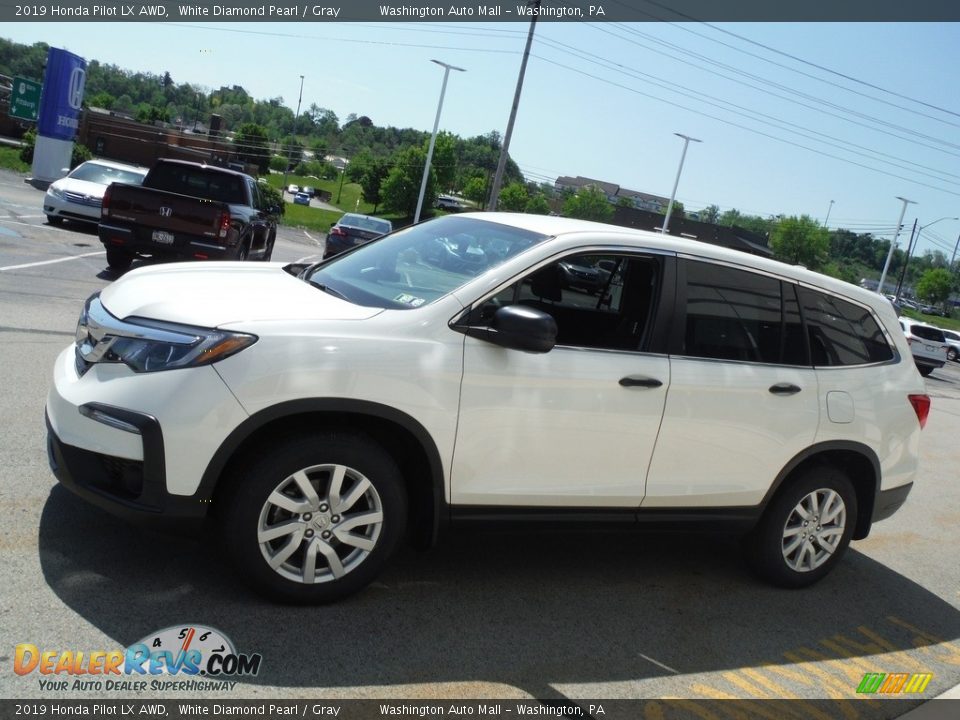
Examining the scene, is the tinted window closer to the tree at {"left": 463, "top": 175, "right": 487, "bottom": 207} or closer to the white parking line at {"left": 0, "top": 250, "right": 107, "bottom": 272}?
the white parking line at {"left": 0, "top": 250, "right": 107, "bottom": 272}

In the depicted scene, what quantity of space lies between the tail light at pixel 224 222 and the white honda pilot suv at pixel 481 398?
7.54 m

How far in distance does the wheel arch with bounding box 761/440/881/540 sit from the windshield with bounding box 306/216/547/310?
1.97 metres

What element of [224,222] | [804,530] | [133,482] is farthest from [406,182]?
[133,482]

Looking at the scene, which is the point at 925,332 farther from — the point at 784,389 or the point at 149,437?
the point at 149,437

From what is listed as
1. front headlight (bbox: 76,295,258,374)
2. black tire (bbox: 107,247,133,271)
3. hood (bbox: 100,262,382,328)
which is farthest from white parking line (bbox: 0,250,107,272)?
front headlight (bbox: 76,295,258,374)

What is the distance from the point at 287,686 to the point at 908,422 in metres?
4.06

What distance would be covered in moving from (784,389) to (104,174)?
708 inches

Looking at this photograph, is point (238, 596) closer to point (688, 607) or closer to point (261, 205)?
point (688, 607)

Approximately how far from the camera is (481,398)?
4148 mm

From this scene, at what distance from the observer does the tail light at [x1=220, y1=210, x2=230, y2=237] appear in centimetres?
1228

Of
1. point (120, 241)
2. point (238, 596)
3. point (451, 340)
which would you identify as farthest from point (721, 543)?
point (120, 241)

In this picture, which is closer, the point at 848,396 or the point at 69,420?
the point at 69,420

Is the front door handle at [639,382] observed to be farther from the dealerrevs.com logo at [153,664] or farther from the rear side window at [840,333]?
the dealerrevs.com logo at [153,664]

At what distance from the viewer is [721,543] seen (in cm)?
624
